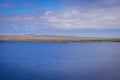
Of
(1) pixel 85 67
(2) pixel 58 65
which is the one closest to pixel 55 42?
(2) pixel 58 65

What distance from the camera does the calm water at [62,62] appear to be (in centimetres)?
416

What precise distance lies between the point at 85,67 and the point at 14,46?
1.56 meters

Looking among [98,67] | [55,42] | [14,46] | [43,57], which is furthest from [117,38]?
[14,46]

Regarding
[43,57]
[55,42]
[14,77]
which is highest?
[55,42]

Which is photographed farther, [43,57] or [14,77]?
[43,57]

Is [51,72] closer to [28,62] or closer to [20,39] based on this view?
[28,62]

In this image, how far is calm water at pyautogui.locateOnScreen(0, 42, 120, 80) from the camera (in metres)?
4.16

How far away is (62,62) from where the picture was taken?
4727mm

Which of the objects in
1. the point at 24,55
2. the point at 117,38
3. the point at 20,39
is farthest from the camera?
the point at 24,55

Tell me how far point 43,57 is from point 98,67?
1316mm

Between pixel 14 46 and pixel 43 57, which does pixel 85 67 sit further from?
pixel 14 46

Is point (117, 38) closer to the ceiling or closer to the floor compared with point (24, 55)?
closer to the ceiling

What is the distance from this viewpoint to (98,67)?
4.37 metres

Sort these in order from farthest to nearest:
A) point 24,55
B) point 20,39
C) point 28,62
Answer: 1. point 24,55
2. point 28,62
3. point 20,39
